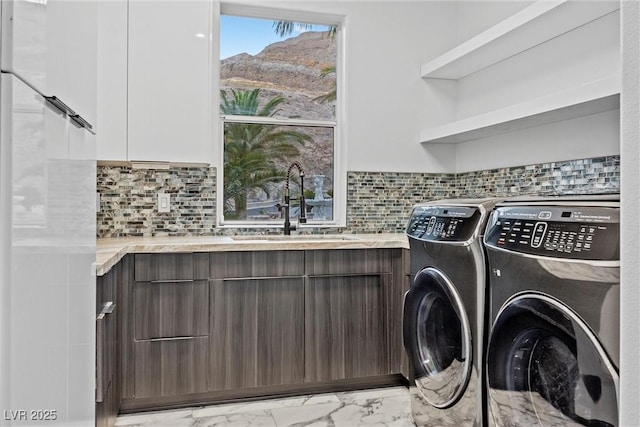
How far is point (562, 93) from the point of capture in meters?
2.33

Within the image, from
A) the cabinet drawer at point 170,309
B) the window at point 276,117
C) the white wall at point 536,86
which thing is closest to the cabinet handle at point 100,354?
the cabinet drawer at point 170,309

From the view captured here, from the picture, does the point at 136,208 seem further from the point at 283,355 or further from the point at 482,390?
the point at 482,390

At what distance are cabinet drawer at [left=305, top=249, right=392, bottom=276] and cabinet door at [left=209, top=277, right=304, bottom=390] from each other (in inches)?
5.2

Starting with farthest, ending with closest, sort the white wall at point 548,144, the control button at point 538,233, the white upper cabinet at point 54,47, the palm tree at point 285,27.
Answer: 1. the palm tree at point 285,27
2. the white wall at point 548,144
3. the control button at point 538,233
4. the white upper cabinet at point 54,47

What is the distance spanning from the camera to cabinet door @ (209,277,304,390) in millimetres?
2592

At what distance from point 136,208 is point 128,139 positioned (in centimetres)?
48

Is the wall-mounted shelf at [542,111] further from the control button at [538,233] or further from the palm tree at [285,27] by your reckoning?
the palm tree at [285,27]

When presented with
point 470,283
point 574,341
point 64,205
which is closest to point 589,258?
point 574,341

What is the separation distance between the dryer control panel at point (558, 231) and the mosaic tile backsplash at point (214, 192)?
1.23 meters

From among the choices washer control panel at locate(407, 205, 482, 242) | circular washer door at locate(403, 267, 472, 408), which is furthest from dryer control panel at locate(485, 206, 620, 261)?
circular washer door at locate(403, 267, 472, 408)

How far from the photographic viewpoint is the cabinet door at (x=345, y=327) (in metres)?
2.71

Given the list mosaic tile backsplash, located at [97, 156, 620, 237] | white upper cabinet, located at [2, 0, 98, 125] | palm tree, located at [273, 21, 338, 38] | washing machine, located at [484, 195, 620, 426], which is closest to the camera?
white upper cabinet, located at [2, 0, 98, 125]

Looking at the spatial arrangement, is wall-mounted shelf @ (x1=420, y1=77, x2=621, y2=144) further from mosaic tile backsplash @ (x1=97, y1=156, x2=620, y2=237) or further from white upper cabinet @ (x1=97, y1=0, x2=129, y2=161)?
white upper cabinet @ (x1=97, y1=0, x2=129, y2=161)

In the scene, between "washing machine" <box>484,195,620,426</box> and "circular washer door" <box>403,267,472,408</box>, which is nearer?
"washing machine" <box>484,195,620,426</box>
